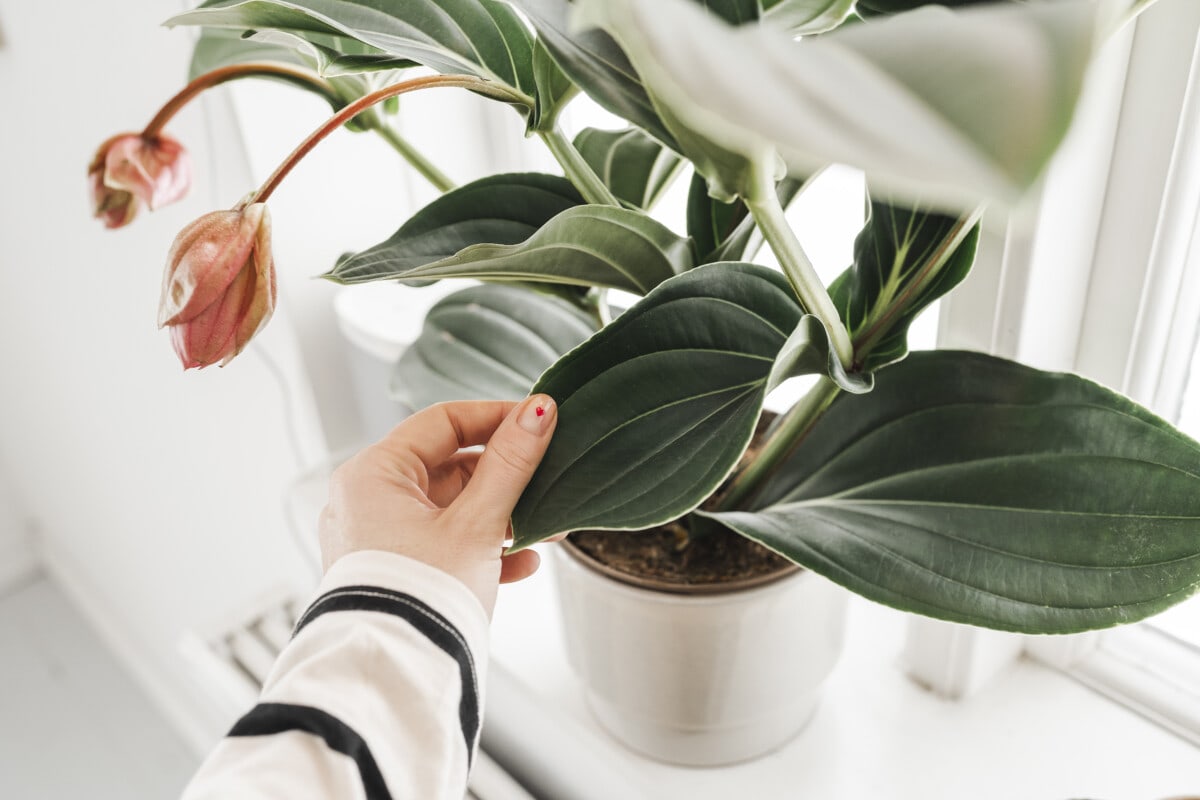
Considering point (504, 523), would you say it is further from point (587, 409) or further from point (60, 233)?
point (60, 233)

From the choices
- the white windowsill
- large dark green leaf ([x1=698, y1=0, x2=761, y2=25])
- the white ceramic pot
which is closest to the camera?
large dark green leaf ([x1=698, y1=0, x2=761, y2=25])

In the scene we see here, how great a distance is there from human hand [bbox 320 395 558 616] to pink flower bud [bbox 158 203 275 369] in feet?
0.40

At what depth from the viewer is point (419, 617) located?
1.45 feet

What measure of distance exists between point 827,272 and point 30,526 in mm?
1766

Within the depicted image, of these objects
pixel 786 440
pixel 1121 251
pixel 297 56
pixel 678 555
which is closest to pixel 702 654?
pixel 678 555

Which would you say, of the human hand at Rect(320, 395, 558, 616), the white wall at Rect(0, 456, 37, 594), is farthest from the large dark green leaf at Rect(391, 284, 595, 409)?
the white wall at Rect(0, 456, 37, 594)

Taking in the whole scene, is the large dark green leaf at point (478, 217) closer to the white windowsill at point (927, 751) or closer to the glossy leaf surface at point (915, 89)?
the glossy leaf surface at point (915, 89)

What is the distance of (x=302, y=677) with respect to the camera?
1.41 feet

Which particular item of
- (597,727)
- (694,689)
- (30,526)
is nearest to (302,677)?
(694,689)

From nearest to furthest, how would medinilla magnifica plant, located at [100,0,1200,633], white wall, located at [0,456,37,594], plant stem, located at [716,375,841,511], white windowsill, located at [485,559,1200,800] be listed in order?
medinilla magnifica plant, located at [100,0,1200,633] < plant stem, located at [716,375,841,511] < white windowsill, located at [485,559,1200,800] < white wall, located at [0,456,37,594]

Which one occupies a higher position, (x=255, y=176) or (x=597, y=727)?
(x=255, y=176)

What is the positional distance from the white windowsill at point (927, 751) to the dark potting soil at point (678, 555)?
0.67 feet

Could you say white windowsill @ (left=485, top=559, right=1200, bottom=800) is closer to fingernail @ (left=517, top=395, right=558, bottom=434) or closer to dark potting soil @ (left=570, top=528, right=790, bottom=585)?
dark potting soil @ (left=570, top=528, right=790, bottom=585)

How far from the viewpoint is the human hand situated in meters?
0.42
